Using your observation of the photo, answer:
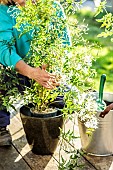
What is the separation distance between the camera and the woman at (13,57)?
213 cm

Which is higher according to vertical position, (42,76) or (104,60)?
(104,60)

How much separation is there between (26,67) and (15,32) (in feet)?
0.79

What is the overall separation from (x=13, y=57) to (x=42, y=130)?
14.5 inches

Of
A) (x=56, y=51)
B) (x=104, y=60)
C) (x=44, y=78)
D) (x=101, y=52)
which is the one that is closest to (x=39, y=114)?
(x=44, y=78)

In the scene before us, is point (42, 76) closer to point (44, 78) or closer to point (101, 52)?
point (44, 78)

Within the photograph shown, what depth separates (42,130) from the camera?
7.50ft

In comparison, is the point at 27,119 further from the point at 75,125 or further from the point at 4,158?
the point at 75,125

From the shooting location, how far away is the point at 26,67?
7.20 feet

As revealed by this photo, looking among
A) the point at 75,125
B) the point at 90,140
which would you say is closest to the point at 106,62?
the point at 75,125

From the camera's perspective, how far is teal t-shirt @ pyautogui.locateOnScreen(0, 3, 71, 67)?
221cm

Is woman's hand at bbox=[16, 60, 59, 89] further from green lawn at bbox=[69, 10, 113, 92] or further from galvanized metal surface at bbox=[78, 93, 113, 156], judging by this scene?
green lawn at bbox=[69, 10, 113, 92]

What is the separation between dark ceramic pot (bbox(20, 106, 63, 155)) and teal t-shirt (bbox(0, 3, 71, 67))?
0.26m

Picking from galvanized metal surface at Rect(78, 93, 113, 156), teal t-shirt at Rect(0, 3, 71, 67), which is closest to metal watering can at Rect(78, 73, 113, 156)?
galvanized metal surface at Rect(78, 93, 113, 156)

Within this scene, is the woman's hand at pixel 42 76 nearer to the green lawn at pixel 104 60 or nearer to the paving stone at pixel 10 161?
the paving stone at pixel 10 161
